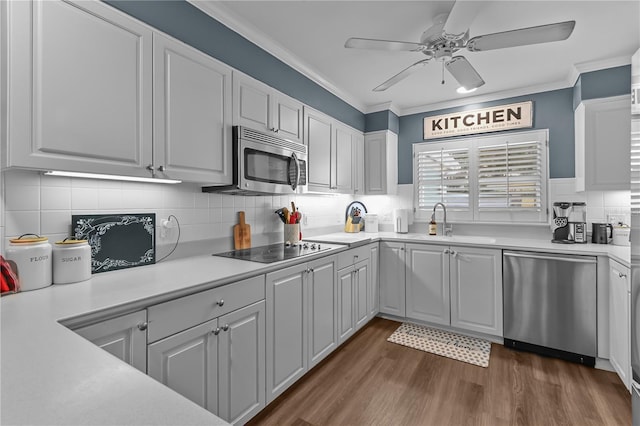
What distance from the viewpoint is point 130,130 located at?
1.52m

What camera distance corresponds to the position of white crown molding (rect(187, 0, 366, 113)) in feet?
Result: 6.67

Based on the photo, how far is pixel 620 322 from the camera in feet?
7.27

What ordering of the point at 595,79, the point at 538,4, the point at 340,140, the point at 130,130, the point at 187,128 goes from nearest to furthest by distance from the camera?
the point at 130,130, the point at 187,128, the point at 538,4, the point at 595,79, the point at 340,140

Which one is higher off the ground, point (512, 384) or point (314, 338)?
point (314, 338)

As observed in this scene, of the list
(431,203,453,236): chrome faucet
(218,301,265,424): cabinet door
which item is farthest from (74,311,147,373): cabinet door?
(431,203,453,236): chrome faucet

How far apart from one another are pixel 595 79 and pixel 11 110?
161 inches

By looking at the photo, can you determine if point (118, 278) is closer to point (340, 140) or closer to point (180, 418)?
→ point (180, 418)

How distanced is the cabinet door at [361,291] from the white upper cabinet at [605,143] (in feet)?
7.08

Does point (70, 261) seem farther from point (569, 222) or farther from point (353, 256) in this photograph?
point (569, 222)

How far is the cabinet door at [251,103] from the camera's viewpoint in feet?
6.89

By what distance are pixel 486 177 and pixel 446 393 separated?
94.7 inches

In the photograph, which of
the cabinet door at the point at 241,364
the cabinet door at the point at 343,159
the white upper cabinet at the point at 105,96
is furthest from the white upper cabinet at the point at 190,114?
the cabinet door at the point at 343,159

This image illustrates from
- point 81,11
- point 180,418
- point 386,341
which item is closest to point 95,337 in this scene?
point 180,418

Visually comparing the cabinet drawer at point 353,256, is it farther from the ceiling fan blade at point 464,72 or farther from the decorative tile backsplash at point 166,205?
the ceiling fan blade at point 464,72
